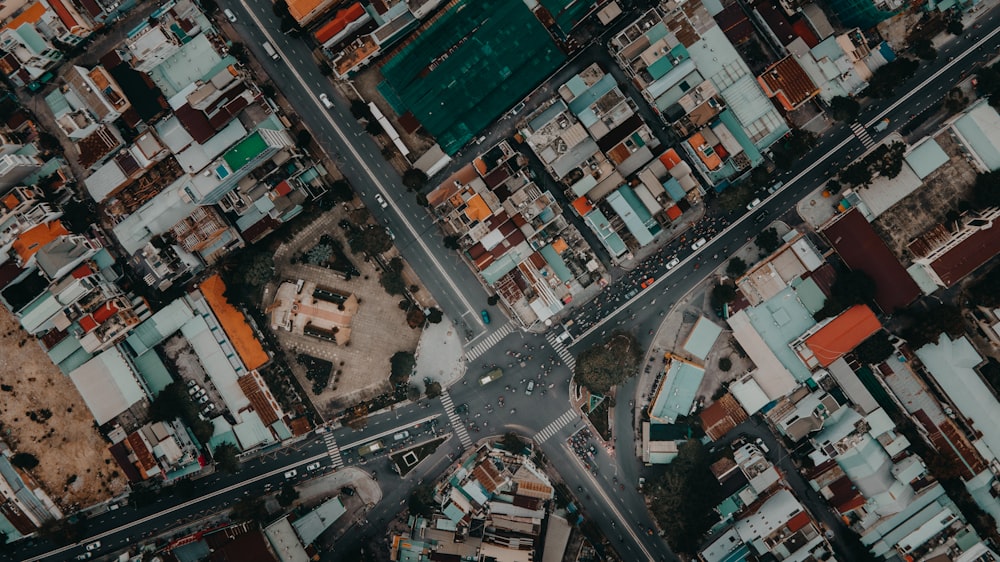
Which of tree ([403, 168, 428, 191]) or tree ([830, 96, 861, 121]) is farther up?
tree ([403, 168, 428, 191])

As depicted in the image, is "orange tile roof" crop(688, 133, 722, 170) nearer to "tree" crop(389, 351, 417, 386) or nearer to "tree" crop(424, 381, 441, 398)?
"tree" crop(424, 381, 441, 398)

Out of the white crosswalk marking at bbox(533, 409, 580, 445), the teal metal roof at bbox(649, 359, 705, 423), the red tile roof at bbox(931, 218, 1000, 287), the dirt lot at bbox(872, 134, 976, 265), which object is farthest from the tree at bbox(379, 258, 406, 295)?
the red tile roof at bbox(931, 218, 1000, 287)

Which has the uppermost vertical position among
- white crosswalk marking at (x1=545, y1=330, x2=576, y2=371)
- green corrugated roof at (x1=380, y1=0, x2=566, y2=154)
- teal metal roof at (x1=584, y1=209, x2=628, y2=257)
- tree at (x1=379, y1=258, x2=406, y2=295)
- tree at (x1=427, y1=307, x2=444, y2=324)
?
green corrugated roof at (x1=380, y1=0, x2=566, y2=154)

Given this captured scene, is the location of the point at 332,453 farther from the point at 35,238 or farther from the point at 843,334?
the point at 843,334

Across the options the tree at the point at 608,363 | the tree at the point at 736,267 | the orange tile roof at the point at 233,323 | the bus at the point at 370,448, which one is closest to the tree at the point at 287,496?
the bus at the point at 370,448

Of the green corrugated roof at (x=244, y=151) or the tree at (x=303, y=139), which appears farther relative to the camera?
the tree at (x=303, y=139)

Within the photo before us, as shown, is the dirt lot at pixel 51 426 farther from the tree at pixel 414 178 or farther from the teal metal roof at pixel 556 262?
the teal metal roof at pixel 556 262

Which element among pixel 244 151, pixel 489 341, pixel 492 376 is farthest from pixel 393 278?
pixel 244 151
